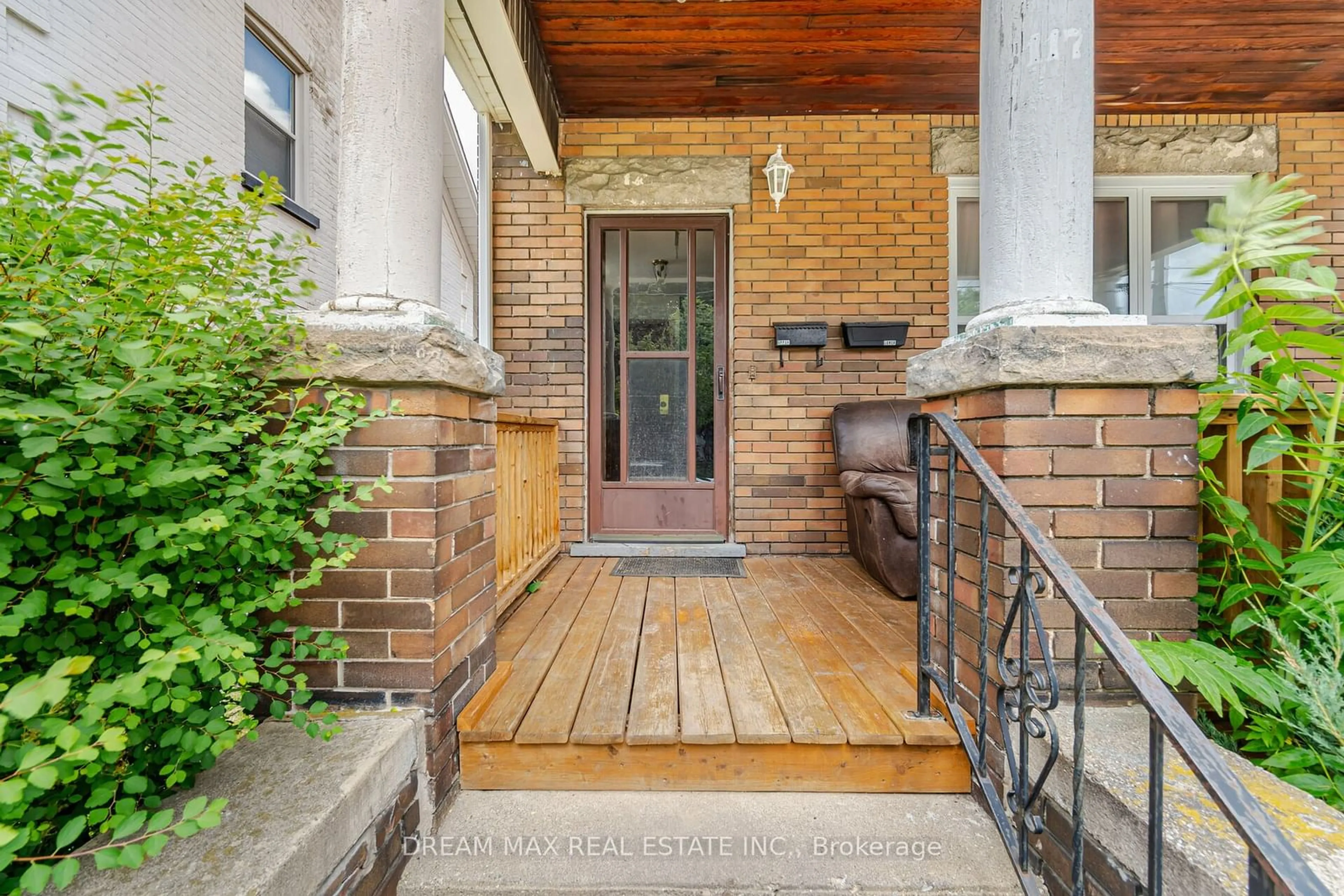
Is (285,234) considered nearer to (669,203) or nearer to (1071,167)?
(669,203)

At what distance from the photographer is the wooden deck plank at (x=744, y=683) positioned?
4.34 feet

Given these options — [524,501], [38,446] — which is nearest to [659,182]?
[524,501]

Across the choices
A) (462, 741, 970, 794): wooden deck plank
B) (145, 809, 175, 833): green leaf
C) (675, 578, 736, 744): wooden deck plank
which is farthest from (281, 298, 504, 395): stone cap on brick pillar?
(675, 578, 736, 744): wooden deck plank

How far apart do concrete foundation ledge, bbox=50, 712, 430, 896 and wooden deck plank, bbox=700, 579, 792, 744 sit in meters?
0.75

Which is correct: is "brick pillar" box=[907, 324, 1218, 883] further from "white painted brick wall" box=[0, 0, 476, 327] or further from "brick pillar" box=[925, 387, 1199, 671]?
"white painted brick wall" box=[0, 0, 476, 327]

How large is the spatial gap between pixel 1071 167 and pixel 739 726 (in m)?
1.55

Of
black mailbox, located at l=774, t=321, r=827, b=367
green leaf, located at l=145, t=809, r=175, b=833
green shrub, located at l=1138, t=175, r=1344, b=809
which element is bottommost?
green leaf, located at l=145, t=809, r=175, b=833

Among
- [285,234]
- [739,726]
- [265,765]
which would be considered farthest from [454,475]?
[285,234]

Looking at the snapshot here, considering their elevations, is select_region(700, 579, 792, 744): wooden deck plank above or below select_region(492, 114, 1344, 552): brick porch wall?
below

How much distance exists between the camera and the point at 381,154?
1329 mm

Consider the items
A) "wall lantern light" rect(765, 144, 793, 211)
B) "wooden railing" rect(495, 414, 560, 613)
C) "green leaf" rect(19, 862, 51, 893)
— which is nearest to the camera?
"green leaf" rect(19, 862, 51, 893)

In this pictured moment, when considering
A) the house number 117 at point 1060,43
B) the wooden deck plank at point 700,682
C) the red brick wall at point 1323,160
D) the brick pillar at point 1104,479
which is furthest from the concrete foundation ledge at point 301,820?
the red brick wall at point 1323,160

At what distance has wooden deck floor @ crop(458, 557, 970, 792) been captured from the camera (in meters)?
1.33

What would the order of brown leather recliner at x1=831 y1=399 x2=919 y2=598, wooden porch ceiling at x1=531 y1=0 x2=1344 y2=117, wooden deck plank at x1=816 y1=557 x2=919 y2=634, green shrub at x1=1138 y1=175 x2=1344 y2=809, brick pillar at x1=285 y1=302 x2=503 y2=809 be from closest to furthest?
1. green shrub at x1=1138 y1=175 x2=1344 y2=809
2. brick pillar at x1=285 y1=302 x2=503 y2=809
3. wooden deck plank at x1=816 y1=557 x2=919 y2=634
4. brown leather recliner at x1=831 y1=399 x2=919 y2=598
5. wooden porch ceiling at x1=531 y1=0 x2=1344 y2=117
